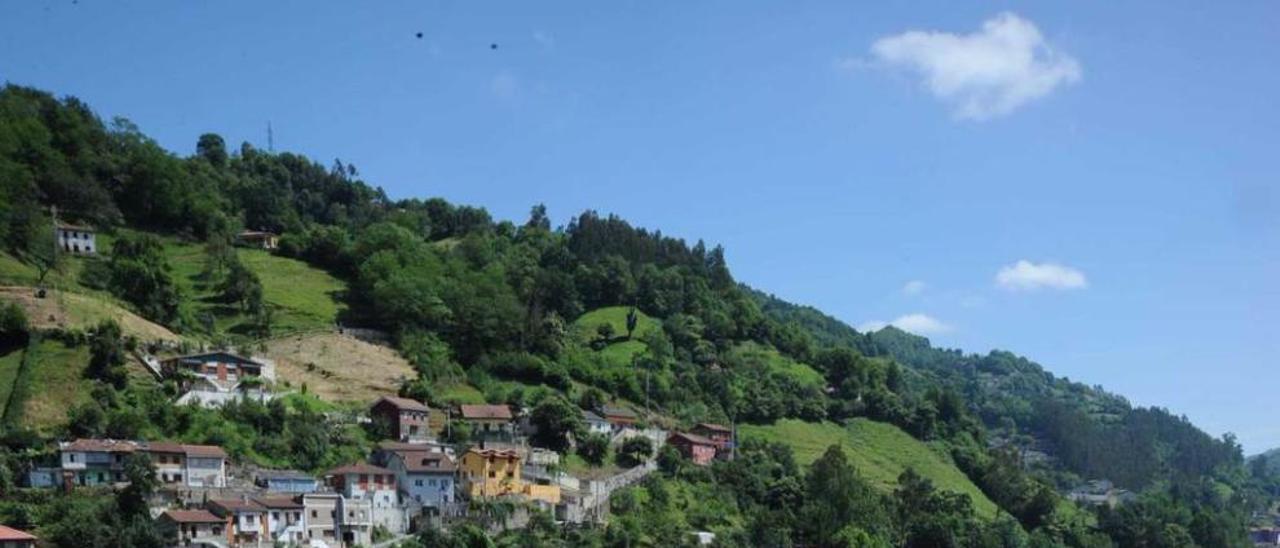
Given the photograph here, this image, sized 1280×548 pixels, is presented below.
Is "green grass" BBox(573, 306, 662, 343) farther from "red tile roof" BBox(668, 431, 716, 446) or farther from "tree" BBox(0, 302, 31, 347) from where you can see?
"tree" BBox(0, 302, 31, 347)

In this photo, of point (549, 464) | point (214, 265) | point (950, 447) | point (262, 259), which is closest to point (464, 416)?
point (549, 464)

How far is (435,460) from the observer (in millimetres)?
56031

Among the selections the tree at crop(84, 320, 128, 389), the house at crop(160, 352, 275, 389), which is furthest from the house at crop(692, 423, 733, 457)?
the tree at crop(84, 320, 128, 389)

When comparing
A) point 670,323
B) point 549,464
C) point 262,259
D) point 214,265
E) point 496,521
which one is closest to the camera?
point 496,521

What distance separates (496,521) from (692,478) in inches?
651

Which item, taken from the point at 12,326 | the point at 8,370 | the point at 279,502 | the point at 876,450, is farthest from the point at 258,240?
the point at 279,502

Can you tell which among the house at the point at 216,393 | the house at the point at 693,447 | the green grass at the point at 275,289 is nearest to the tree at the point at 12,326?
the house at the point at 216,393

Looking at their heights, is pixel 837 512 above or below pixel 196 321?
below

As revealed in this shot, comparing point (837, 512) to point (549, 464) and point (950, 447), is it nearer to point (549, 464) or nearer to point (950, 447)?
point (549, 464)

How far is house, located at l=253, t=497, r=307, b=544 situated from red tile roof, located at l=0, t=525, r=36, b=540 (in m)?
8.57

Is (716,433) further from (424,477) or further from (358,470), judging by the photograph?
(358,470)

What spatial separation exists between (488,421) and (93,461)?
862 inches

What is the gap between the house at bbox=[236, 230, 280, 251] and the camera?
95.3 meters

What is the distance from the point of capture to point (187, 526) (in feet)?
148
